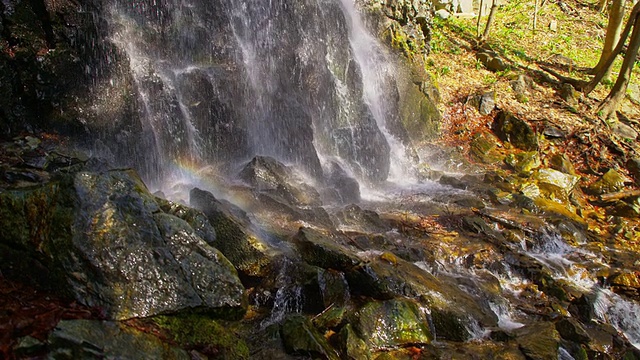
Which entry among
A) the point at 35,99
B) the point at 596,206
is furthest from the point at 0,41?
the point at 596,206

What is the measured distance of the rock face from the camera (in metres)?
3.51

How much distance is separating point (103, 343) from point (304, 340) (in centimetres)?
194

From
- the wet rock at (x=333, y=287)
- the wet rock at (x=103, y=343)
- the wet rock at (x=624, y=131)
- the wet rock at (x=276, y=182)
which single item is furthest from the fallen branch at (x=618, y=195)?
the wet rock at (x=103, y=343)

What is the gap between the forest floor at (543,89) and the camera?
1376 centimetres

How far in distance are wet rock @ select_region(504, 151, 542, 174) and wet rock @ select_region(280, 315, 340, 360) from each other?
10492 mm

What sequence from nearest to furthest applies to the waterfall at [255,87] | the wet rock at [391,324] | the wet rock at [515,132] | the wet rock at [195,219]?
the wet rock at [391,324], the wet rock at [195,219], the waterfall at [255,87], the wet rock at [515,132]

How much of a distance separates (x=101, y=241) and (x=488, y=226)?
784 centimetres

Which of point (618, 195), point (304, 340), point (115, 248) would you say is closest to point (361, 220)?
point (304, 340)

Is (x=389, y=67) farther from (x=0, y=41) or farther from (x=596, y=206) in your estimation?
(x=0, y=41)

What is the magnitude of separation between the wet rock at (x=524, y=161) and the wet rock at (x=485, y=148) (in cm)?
39

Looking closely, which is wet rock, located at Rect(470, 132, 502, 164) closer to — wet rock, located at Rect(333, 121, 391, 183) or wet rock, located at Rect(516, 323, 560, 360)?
wet rock, located at Rect(333, 121, 391, 183)

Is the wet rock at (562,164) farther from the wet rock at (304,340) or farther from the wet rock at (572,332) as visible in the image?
the wet rock at (304,340)

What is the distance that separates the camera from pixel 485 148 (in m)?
14.0

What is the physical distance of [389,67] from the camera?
14641 millimetres
